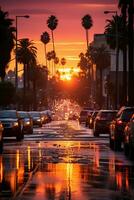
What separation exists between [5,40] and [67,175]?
211 feet

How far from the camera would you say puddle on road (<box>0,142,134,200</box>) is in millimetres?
17984

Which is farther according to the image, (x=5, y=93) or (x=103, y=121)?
(x=5, y=93)

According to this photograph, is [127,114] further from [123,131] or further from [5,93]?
[5,93]

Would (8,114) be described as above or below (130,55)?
below

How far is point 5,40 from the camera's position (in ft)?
283

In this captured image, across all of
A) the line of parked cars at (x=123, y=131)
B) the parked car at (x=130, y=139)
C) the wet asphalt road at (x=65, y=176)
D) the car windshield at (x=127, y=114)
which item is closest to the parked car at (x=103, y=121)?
the line of parked cars at (x=123, y=131)

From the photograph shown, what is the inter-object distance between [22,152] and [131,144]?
6166mm

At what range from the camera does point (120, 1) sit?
76.3 meters

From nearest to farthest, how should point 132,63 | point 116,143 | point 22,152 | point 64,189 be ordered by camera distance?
1. point 64,189
2. point 22,152
3. point 116,143
4. point 132,63

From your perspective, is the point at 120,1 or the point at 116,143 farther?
the point at 120,1

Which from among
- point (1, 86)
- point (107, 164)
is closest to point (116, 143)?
point (107, 164)

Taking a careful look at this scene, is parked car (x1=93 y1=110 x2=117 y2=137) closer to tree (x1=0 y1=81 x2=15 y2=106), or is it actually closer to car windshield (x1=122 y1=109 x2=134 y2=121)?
car windshield (x1=122 y1=109 x2=134 y2=121)

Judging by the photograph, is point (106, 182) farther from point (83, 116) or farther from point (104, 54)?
point (104, 54)

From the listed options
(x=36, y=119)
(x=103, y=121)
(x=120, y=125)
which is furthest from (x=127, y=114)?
(x=36, y=119)
